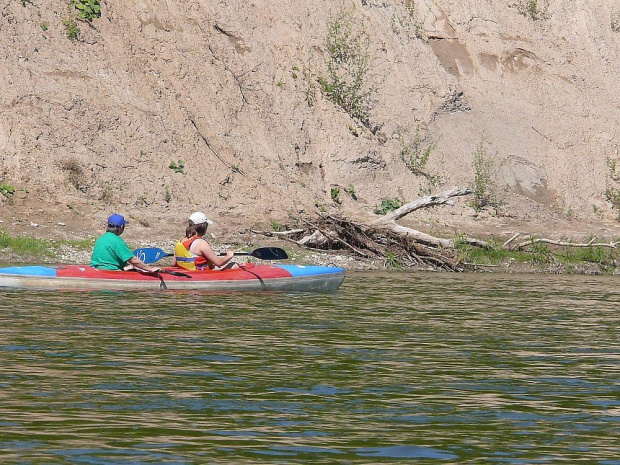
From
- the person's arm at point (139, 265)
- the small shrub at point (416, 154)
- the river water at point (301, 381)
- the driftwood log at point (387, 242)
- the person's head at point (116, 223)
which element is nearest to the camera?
the river water at point (301, 381)

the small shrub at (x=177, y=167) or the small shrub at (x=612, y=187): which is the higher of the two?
the small shrub at (x=177, y=167)

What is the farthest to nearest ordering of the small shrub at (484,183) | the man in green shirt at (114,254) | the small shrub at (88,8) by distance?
1. the small shrub at (484,183)
2. the small shrub at (88,8)
3. the man in green shirt at (114,254)

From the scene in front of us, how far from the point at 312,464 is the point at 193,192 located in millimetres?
21570

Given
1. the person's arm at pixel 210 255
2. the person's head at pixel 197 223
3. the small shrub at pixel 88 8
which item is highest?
the small shrub at pixel 88 8

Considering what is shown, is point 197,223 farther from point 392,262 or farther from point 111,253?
point 392,262

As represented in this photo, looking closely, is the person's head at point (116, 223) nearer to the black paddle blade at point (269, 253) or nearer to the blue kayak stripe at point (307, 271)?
the blue kayak stripe at point (307, 271)

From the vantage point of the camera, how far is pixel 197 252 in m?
17.6

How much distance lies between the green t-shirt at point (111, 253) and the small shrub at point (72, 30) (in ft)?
43.3

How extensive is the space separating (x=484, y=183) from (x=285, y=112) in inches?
231

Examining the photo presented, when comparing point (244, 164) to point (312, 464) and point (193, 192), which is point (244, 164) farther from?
point (312, 464)

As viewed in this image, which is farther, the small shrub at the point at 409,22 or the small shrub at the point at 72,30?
the small shrub at the point at 409,22

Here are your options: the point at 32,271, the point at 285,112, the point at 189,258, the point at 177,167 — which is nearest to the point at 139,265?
the point at 189,258

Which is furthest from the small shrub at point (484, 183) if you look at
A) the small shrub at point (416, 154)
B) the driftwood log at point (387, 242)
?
the driftwood log at point (387, 242)

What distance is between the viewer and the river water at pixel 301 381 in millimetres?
6629
